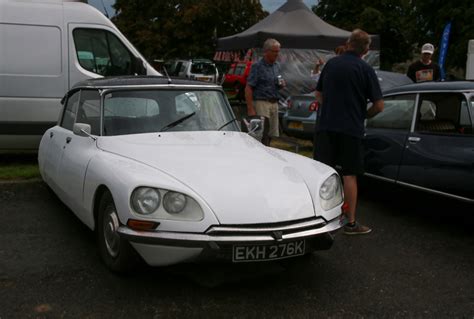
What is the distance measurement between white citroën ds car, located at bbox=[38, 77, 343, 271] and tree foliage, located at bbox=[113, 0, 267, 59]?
31321 mm

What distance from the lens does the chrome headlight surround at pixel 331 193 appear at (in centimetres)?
383

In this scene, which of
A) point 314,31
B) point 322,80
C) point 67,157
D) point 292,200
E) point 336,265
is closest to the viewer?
point 292,200

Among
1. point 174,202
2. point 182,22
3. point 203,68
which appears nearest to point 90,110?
point 174,202

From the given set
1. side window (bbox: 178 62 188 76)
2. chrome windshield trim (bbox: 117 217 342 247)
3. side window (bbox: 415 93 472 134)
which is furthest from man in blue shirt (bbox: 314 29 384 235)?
side window (bbox: 178 62 188 76)

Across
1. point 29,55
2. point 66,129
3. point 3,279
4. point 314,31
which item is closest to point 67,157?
point 66,129

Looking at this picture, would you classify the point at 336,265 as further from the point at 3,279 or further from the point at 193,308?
the point at 3,279

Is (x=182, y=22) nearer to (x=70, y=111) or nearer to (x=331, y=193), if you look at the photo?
(x=70, y=111)

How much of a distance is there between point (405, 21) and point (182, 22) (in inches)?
582

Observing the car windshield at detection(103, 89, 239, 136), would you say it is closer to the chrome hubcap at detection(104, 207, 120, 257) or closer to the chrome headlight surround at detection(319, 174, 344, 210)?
the chrome hubcap at detection(104, 207, 120, 257)

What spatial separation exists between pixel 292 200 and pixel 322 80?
2.02 m

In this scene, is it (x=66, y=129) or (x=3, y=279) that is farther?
(x=66, y=129)

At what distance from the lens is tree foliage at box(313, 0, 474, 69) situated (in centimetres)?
2468

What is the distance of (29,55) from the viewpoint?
25.8ft

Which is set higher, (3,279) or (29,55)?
(29,55)
